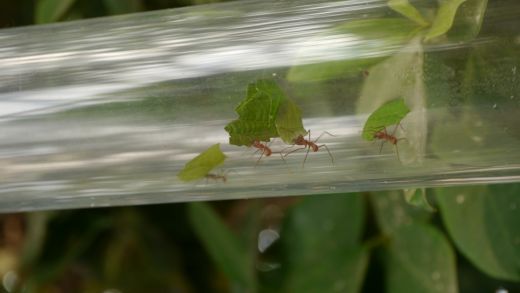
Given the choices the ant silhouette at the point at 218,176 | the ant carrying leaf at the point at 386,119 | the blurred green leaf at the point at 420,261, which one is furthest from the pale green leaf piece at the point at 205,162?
the blurred green leaf at the point at 420,261

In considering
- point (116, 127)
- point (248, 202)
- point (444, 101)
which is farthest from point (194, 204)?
point (444, 101)

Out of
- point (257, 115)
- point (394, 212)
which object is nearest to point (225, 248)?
point (394, 212)

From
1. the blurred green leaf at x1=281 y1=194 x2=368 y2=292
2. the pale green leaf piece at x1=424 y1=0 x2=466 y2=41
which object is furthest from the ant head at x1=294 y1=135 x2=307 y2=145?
the blurred green leaf at x1=281 y1=194 x2=368 y2=292

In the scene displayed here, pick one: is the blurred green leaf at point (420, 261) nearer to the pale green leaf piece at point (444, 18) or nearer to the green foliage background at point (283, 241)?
the green foliage background at point (283, 241)

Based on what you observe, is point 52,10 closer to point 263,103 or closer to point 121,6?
point 121,6

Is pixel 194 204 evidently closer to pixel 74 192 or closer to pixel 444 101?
pixel 74 192
